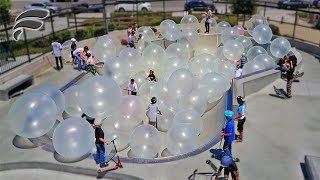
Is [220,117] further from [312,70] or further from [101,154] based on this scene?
[312,70]

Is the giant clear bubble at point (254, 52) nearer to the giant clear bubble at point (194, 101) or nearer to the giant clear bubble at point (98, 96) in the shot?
the giant clear bubble at point (194, 101)

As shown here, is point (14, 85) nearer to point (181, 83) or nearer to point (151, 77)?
point (151, 77)

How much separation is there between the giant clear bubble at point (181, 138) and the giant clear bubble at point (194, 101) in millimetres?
1983

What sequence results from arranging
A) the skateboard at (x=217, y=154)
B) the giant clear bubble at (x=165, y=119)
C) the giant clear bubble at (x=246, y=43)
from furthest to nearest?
the giant clear bubble at (x=246, y=43), the giant clear bubble at (x=165, y=119), the skateboard at (x=217, y=154)

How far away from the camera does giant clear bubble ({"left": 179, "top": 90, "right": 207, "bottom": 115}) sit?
11.5 meters

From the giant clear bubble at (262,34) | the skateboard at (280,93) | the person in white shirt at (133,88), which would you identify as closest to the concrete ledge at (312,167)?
the skateboard at (280,93)

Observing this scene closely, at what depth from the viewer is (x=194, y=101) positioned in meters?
11.5

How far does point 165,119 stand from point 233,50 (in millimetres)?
6083

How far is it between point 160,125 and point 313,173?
193 inches

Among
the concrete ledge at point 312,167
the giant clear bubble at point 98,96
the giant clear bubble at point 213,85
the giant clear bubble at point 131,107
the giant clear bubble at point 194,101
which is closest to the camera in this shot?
the concrete ledge at point 312,167

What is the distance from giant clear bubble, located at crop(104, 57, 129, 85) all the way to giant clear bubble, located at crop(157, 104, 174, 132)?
2991 mm

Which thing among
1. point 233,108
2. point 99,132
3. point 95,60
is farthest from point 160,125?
point 95,60

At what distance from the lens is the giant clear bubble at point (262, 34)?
17.2 metres

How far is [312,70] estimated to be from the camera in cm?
1672
